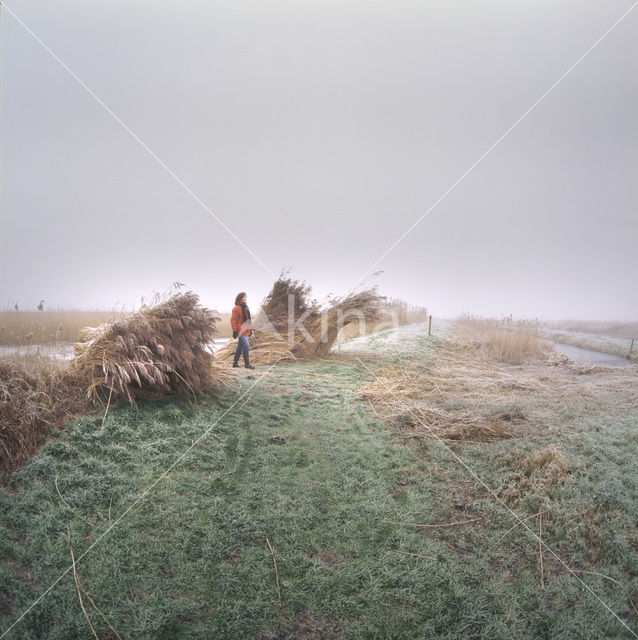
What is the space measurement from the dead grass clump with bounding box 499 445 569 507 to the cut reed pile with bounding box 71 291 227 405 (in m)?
2.63

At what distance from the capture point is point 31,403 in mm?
2434

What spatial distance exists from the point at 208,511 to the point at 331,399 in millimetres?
2088

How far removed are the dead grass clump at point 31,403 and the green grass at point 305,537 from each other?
0.12 m

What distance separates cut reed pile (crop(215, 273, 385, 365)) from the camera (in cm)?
673

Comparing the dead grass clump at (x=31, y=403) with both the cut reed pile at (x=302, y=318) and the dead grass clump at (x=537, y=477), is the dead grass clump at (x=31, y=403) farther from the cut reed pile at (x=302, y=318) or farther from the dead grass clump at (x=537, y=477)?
the cut reed pile at (x=302, y=318)

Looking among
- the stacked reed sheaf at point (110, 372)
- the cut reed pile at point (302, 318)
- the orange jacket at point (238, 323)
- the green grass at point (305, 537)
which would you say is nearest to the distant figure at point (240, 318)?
the orange jacket at point (238, 323)

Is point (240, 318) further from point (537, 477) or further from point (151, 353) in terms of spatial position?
point (537, 477)

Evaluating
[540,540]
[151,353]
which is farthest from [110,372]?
[540,540]

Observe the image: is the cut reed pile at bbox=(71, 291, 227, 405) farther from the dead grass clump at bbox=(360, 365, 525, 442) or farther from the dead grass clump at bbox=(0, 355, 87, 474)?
the dead grass clump at bbox=(360, 365, 525, 442)

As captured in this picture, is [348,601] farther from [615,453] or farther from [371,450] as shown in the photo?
[615,453]

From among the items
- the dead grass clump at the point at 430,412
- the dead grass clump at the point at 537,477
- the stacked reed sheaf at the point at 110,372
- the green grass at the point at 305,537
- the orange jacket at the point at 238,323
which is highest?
the orange jacket at the point at 238,323

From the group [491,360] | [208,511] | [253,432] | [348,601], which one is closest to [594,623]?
[348,601]

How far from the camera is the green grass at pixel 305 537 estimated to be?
4.69ft

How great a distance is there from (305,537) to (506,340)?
420 centimetres
